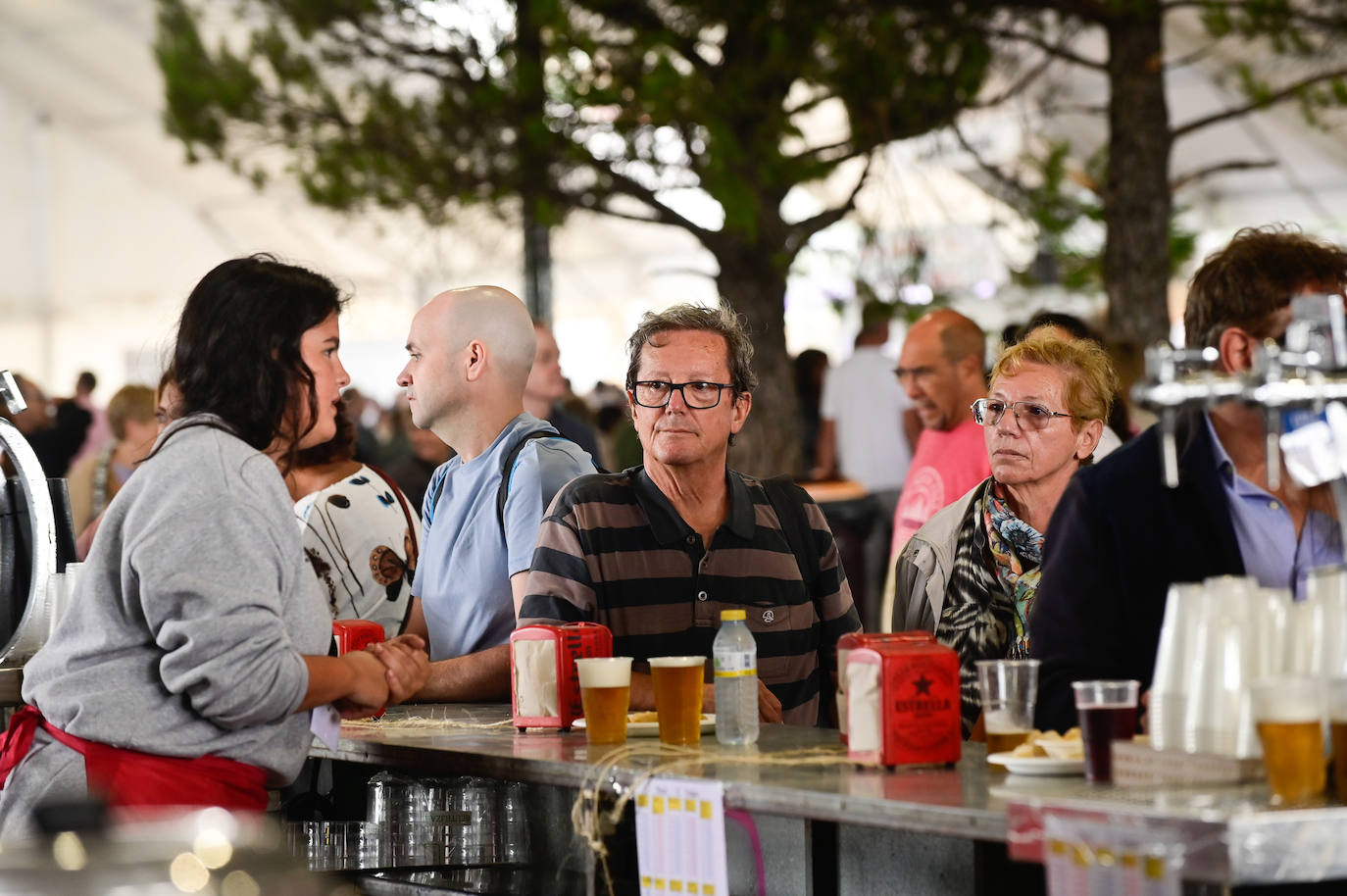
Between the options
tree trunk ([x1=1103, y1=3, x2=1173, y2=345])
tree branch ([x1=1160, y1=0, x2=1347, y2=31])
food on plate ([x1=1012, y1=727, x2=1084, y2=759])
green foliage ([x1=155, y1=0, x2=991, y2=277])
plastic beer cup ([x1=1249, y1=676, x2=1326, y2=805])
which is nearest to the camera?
plastic beer cup ([x1=1249, y1=676, x2=1326, y2=805])

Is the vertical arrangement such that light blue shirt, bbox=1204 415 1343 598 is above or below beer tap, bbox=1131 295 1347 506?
below

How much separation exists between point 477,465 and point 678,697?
1.12 meters

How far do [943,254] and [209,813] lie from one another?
9.04 meters

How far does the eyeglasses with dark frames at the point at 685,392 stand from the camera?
10.7ft

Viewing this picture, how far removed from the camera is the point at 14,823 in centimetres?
249

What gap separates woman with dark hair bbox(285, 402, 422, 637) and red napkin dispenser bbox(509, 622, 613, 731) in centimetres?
100

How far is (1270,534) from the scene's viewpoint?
7.99 feet

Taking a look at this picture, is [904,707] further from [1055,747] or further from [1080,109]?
[1080,109]

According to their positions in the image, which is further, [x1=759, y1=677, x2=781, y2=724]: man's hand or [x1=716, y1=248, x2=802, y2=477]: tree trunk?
[x1=716, y1=248, x2=802, y2=477]: tree trunk

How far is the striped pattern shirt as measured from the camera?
3.17 m

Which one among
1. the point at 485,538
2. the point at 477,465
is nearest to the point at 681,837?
the point at 485,538

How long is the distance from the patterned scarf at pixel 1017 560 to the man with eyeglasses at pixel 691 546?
1.08 feet

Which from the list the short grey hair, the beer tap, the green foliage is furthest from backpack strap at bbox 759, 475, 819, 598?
the green foliage

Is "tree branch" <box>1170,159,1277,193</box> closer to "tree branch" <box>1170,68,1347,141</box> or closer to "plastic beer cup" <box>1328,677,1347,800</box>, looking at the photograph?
"tree branch" <box>1170,68,1347,141</box>
